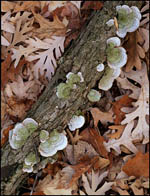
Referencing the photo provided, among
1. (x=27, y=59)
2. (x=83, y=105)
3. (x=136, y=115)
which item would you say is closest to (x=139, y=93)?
(x=136, y=115)

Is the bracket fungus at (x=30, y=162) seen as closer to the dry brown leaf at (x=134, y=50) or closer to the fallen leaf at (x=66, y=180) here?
the fallen leaf at (x=66, y=180)

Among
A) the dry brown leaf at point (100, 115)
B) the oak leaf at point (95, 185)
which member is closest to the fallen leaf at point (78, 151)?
the oak leaf at point (95, 185)

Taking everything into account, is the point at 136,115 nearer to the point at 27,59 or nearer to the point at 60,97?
the point at 60,97

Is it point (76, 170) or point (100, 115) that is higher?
point (100, 115)

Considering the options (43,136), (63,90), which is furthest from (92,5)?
(43,136)

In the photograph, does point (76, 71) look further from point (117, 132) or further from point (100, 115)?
point (117, 132)

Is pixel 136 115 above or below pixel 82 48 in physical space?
below

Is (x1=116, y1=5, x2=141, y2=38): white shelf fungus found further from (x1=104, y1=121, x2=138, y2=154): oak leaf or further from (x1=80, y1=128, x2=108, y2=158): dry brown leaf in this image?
(x1=80, y1=128, x2=108, y2=158): dry brown leaf
